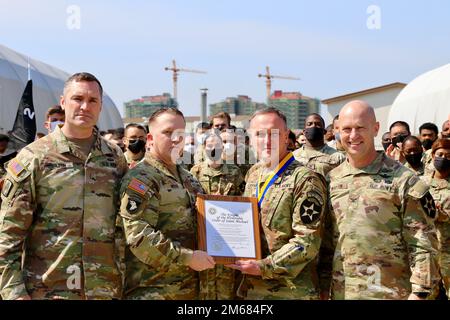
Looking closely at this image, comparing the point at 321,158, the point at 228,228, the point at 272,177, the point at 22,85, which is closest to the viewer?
the point at 228,228

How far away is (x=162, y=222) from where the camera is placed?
15.3ft

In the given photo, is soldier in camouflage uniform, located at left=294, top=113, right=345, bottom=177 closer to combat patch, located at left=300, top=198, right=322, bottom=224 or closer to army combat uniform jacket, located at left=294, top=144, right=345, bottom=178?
army combat uniform jacket, located at left=294, top=144, right=345, bottom=178

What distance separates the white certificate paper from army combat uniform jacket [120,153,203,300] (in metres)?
0.18

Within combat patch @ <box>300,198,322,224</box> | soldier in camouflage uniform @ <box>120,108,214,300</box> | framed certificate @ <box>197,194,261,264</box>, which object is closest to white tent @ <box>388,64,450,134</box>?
combat patch @ <box>300,198,322,224</box>

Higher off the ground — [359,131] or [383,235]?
[359,131]

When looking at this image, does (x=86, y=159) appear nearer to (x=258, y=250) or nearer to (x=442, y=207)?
(x=258, y=250)

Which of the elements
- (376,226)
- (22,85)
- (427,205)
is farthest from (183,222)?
(22,85)

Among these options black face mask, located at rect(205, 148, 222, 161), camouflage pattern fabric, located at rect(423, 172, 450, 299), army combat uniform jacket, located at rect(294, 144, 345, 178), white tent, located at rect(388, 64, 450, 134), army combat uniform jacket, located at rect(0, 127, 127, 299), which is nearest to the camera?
army combat uniform jacket, located at rect(0, 127, 127, 299)

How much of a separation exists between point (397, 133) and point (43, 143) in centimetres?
690

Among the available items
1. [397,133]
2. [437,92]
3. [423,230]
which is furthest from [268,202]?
[437,92]

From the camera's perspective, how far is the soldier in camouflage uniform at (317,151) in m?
8.16

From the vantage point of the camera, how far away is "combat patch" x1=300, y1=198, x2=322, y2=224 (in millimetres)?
4602

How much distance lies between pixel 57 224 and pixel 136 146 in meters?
4.28

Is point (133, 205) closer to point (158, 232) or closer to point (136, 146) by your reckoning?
point (158, 232)
